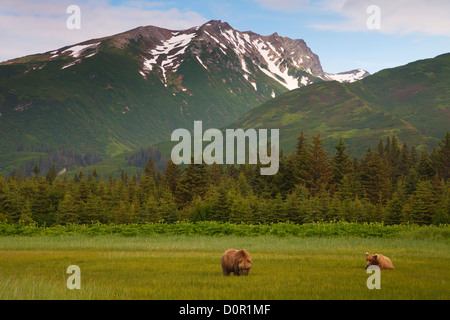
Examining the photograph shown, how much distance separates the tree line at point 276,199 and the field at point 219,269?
22.6 metres

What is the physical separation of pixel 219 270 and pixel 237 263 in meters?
2.37

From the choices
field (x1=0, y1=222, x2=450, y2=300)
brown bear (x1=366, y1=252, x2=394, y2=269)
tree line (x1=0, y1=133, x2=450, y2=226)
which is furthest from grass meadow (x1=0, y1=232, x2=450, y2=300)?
tree line (x1=0, y1=133, x2=450, y2=226)

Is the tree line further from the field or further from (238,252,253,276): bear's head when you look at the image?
(238,252,253,276): bear's head

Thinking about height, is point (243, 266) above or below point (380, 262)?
above

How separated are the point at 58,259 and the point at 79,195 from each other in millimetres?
71917

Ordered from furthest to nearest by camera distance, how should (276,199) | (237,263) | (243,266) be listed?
(276,199), (237,263), (243,266)

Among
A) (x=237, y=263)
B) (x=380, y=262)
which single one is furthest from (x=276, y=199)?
(x=237, y=263)

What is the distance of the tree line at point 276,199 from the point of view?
2459 inches

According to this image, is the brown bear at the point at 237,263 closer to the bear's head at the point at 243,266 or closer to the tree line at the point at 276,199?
the bear's head at the point at 243,266

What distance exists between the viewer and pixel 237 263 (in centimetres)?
2000

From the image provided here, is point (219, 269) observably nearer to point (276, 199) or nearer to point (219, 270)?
point (219, 270)

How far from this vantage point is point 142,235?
146ft
